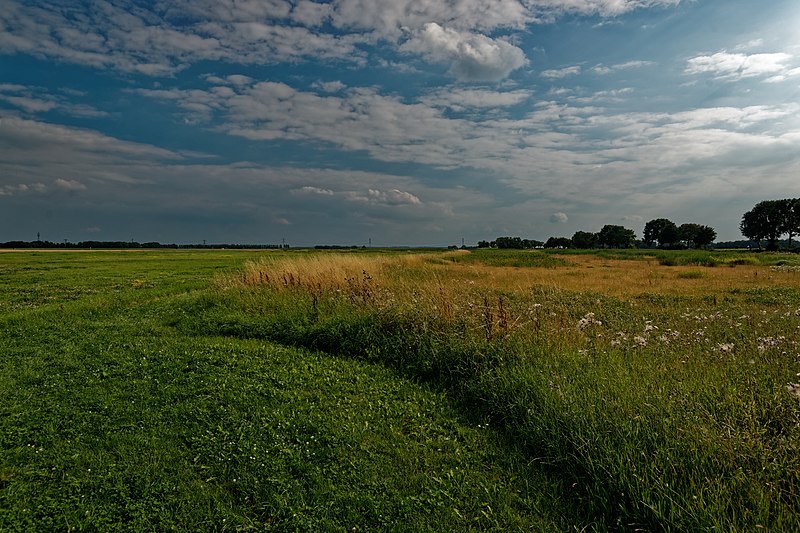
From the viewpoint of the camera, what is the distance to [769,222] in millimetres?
85812

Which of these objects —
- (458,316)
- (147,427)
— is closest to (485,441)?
(458,316)

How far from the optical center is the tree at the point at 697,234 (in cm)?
10581

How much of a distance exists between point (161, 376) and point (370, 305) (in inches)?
→ 182

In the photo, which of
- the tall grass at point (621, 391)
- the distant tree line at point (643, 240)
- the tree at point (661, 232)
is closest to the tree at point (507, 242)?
the distant tree line at point (643, 240)

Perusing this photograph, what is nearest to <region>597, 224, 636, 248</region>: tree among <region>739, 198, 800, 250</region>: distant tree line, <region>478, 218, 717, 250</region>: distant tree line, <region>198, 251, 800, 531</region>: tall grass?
<region>478, 218, 717, 250</region>: distant tree line

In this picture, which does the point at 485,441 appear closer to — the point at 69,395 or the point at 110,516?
the point at 110,516

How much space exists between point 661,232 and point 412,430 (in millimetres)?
135172

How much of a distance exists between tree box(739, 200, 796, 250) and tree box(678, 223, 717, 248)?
43.2 feet

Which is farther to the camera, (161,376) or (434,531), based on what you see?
(161,376)

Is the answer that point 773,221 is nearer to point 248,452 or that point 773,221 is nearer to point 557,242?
point 557,242

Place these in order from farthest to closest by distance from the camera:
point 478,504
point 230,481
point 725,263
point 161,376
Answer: point 725,263 < point 161,376 < point 230,481 < point 478,504

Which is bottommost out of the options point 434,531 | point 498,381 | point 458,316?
point 434,531

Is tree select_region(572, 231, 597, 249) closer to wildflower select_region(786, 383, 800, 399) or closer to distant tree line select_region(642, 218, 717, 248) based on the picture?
distant tree line select_region(642, 218, 717, 248)

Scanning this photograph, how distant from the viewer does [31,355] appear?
812cm
